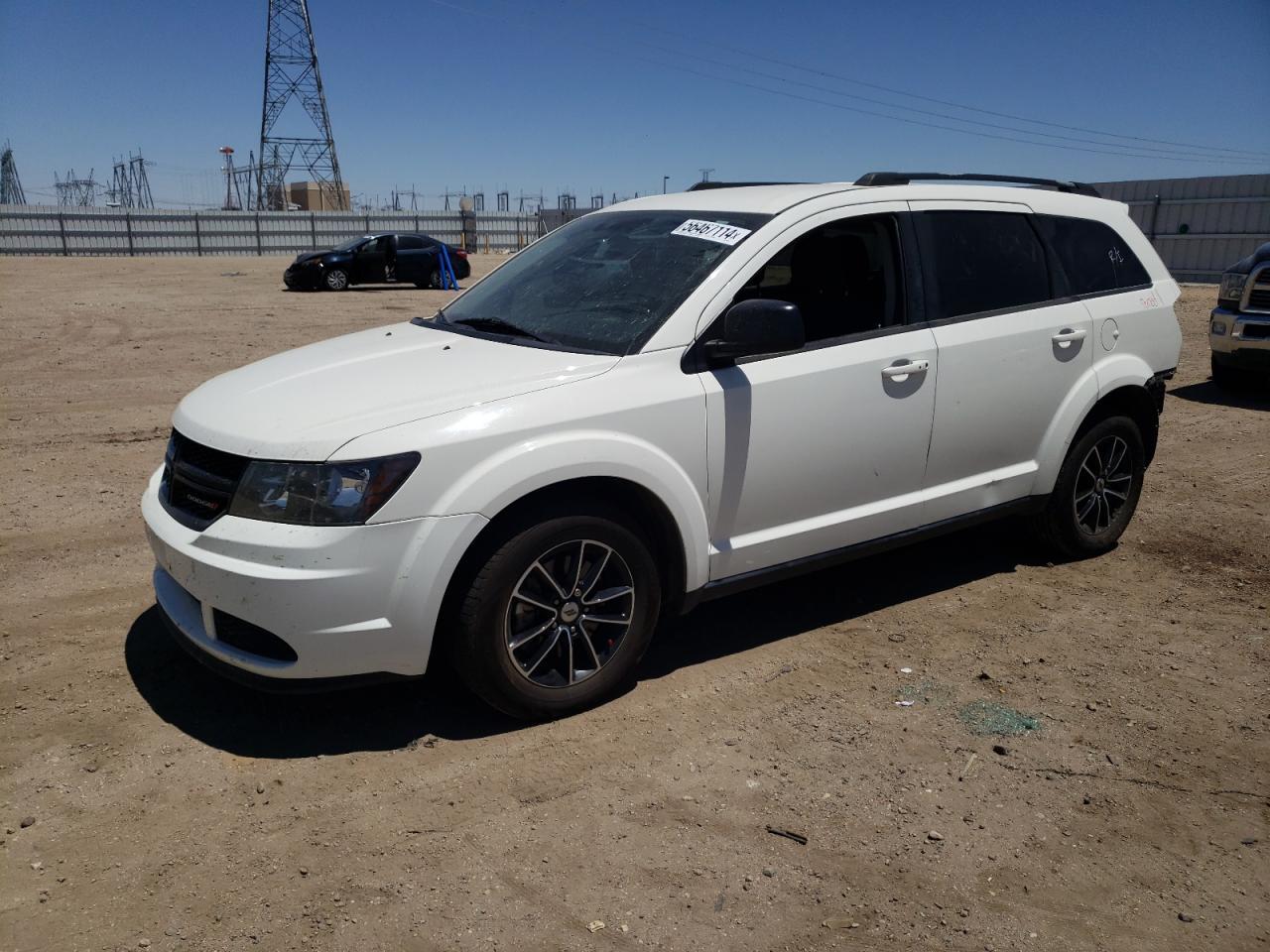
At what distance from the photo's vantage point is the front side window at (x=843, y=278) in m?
4.32

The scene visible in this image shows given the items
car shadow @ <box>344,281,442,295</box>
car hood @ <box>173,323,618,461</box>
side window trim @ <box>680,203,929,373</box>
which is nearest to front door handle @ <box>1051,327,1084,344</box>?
side window trim @ <box>680,203,929,373</box>

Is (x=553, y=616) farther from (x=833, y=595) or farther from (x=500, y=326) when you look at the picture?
(x=833, y=595)

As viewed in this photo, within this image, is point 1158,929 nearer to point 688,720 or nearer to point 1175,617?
point 688,720

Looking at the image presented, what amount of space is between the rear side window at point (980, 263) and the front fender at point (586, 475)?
1.60 metres

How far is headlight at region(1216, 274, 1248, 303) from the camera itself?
10.2 meters

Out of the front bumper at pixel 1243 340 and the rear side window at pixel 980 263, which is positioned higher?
the rear side window at pixel 980 263

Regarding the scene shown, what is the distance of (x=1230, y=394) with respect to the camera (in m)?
10.7

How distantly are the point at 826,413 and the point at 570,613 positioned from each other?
1353 mm

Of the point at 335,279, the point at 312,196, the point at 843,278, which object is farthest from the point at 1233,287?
the point at 312,196

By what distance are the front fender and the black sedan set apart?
22051 millimetres

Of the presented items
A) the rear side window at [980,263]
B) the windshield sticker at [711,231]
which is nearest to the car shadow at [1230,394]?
the rear side window at [980,263]

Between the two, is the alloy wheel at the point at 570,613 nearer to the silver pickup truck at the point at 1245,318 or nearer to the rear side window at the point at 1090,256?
the rear side window at the point at 1090,256

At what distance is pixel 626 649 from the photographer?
12.6 feet

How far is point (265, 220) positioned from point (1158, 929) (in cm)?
4574
